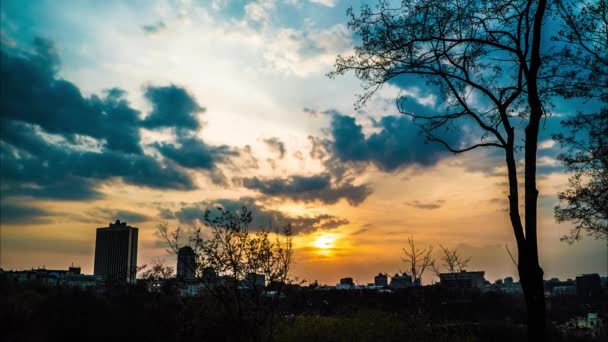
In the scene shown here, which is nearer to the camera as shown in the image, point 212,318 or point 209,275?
point 209,275

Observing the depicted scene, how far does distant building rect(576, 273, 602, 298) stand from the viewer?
52719mm

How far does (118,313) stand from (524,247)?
16931mm

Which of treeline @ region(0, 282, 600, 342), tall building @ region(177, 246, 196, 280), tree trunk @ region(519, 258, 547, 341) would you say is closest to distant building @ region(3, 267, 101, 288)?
treeline @ region(0, 282, 600, 342)

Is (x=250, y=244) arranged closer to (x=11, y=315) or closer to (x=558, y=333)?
(x=11, y=315)

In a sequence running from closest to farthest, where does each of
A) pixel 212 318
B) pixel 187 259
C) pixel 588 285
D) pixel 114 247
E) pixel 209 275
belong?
1. pixel 209 275
2. pixel 187 259
3. pixel 212 318
4. pixel 588 285
5. pixel 114 247

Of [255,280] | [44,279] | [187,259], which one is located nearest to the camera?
[255,280]

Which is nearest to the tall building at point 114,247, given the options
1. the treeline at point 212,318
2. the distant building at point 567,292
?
the distant building at point 567,292

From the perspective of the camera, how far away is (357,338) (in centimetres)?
1586

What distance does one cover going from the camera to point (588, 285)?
2148 inches

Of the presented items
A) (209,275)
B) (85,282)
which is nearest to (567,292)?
(85,282)

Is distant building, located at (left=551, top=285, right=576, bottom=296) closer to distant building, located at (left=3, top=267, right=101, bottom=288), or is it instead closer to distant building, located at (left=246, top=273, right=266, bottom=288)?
distant building, located at (left=3, top=267, right=101, bottom=288)

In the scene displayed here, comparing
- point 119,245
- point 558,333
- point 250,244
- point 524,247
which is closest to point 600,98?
point 524,247

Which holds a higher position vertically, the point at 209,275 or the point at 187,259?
the point at 187,259

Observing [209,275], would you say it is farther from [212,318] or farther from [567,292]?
[567,292]
